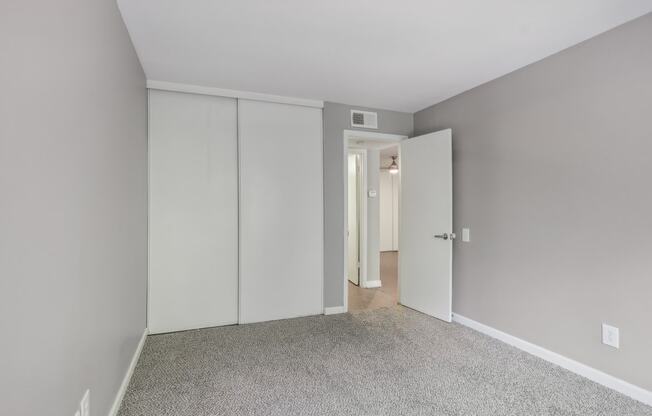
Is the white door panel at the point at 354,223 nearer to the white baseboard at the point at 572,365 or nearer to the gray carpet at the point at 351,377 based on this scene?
the gray carpet at the point at 351,377

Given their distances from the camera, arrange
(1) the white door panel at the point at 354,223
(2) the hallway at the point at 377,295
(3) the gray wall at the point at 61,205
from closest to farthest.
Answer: (3) the gray wall at the point at 61,205, (2) the hallway at the point at 377,295, (1) the white door panel at the point at 354,223

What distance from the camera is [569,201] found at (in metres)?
2.40

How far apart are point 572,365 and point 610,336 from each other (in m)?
0.37

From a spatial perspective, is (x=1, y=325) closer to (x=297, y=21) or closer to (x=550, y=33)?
(x=297, y=21)

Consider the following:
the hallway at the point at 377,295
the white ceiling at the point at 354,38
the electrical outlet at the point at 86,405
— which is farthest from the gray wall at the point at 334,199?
the electrical outlet at the point at 86,405

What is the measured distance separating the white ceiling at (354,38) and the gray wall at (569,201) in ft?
0.78

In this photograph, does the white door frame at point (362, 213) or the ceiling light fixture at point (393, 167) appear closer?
the white door frame at point (362, 213)

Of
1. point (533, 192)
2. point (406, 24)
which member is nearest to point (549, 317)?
point (533, 192)

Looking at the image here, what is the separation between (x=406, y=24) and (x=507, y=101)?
1335mm

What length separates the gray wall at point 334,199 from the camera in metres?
3.66

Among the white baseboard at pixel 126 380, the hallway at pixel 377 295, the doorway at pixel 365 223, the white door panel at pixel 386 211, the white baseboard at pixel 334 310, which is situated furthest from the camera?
the white door panel at pixel 386 211

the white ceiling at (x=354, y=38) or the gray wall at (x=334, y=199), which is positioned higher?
the white ceiling at (x=354, y=38)

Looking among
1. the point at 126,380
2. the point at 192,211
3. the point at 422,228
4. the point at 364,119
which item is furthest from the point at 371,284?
the point at 126,380

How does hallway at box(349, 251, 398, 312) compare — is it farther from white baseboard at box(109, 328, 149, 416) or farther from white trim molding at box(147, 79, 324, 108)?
white trim molding at box(147, 79, 324, 108)
